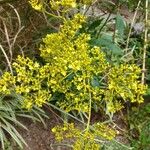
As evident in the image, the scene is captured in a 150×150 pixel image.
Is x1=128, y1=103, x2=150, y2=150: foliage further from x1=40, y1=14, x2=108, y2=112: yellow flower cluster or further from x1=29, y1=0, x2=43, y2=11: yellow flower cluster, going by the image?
x1=29, y1=0, x2=43, y2=11: yellow flower cluster

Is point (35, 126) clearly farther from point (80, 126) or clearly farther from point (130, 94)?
point (130, 94)

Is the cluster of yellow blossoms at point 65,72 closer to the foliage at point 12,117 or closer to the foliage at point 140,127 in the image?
the foliage at point 12,117

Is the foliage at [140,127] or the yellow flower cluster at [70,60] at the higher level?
the yellow flower cluster at [70,60]

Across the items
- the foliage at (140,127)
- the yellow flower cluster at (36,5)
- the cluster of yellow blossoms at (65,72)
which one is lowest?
the foliage at (140,127)

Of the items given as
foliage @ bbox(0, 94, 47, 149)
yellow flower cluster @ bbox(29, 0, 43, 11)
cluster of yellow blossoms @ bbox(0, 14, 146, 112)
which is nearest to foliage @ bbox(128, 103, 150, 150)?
foliage @ bbox(0, 94, 47, 149)

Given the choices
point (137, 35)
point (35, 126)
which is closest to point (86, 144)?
point (35, 126)

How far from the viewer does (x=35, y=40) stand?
388cm

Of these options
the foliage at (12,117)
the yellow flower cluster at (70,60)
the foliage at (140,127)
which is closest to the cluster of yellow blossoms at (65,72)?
the yellow flower cluster at (70,60)

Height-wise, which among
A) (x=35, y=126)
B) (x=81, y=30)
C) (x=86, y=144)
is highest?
(x=81, y=30)

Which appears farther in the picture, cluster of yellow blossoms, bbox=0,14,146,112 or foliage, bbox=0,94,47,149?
foliage, bbox=0,94,47,149

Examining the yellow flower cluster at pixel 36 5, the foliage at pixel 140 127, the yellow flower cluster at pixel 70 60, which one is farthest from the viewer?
the foliage at pixel 140 127

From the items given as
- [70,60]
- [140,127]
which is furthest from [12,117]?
[70,60]

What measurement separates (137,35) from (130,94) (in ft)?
8.03

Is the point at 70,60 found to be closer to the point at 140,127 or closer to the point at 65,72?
the point at 65,72
